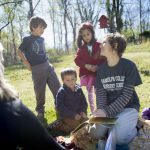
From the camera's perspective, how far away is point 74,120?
20.5ft

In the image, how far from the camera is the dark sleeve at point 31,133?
2.13m

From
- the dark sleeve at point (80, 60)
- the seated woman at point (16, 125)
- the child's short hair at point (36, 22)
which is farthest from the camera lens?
the child's short hair at point (36, 22)

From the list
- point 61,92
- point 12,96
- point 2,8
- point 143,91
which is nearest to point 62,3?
point 2,8

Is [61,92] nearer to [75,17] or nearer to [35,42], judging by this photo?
[35,42]

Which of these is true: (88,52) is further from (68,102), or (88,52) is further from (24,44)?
(24,44)

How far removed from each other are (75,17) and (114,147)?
52.0 metres

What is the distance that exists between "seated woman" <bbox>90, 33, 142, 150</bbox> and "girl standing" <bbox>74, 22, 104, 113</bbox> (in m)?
1.17

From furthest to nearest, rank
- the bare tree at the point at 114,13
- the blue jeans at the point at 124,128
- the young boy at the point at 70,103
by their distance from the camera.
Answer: the bare tree at the point at 114,13 → the young boy at the point at 70,103 → the blue jeans at the point at 124,128

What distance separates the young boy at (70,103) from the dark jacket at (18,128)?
404 centimetres

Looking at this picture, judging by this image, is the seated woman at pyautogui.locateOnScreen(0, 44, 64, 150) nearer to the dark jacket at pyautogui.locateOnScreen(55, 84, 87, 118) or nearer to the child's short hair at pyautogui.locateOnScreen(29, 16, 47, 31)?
the dark jacket at pyautogui.locateOnScreen(55, 84, 87, 118)

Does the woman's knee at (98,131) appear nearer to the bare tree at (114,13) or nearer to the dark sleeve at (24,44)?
the dark sleeve at (24,44)

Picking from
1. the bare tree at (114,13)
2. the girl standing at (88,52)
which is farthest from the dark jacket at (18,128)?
the bare tree at (114,13)

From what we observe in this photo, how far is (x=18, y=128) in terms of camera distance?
2.12m

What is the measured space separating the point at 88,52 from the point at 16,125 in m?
4.57
